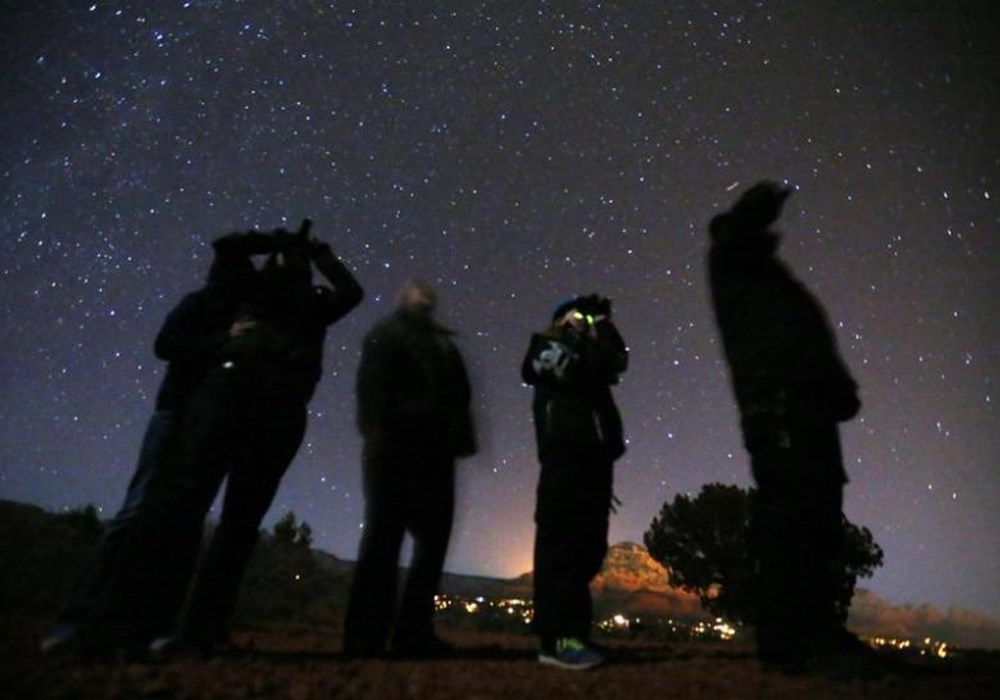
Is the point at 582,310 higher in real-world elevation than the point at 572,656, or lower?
higher

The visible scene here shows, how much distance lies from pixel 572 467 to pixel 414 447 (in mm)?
810

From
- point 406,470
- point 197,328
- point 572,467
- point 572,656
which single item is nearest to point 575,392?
point 572,467

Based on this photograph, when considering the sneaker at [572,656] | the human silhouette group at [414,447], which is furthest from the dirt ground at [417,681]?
the human silhouette group at [414,447]

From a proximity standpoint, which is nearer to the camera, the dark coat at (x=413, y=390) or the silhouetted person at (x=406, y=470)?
the silhouetted person at (x=406, y=470)

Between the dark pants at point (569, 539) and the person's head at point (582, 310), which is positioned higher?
the person's head at point (582, 310)

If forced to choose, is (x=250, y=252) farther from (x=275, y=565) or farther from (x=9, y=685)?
(x=275, y=565)

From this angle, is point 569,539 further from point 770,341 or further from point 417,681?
point 770,341

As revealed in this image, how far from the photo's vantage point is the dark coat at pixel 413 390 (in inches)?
123

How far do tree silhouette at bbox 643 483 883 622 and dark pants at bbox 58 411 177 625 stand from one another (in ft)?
80.1

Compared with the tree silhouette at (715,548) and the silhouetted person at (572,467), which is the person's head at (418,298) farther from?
the tree silhouette at (715,548)

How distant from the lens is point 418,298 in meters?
3.52

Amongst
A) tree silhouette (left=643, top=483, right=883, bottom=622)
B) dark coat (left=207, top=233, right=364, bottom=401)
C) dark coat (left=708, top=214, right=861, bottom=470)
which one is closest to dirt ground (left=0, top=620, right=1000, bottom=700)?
dark coat (left=708, top=214, right=861, bottom=470)

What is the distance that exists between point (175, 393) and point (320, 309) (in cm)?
80

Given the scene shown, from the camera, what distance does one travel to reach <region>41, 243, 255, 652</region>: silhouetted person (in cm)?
279
